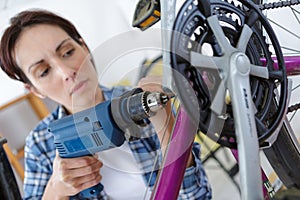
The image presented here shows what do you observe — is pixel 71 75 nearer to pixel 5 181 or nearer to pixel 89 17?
pixel 5 181

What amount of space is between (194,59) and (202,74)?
0.03 meters

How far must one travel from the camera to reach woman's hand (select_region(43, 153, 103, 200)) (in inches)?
24.0

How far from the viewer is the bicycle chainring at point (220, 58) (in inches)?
16.8

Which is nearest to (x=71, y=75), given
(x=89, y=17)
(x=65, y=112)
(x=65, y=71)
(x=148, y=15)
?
(x=65, y=71)

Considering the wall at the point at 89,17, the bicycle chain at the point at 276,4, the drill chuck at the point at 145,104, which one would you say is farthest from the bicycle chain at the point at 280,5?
the wall at the point at 89,17

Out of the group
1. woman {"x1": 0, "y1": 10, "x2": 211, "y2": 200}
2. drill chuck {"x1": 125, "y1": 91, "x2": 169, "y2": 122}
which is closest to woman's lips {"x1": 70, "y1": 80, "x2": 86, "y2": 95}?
woman {"x1": 0, "y1": 10, "x2": 211, "y2": 200}

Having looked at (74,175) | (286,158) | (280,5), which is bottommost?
(286,158)

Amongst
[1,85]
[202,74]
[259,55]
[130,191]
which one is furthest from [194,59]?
[1,85]

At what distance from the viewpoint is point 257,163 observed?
1.48 feet

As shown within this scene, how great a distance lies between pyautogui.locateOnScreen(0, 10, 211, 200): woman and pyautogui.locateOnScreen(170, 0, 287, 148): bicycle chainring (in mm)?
125

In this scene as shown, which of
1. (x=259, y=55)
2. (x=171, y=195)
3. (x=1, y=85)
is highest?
(x=1, y=85)

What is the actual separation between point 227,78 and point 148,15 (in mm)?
126

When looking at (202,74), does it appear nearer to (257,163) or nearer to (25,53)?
(257,163)

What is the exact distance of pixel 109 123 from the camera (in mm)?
483
